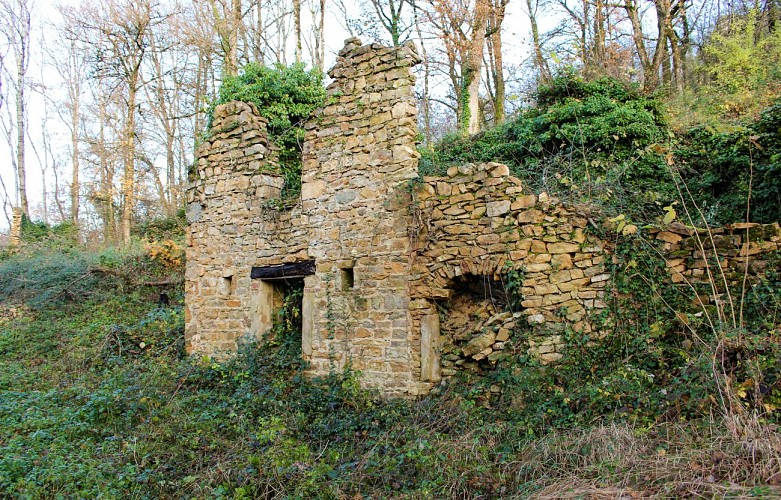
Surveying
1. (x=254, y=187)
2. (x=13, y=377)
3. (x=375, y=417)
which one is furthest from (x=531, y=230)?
(x=13, y=377)

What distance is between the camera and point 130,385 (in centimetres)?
790

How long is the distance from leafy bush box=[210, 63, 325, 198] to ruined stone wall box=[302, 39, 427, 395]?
185cm

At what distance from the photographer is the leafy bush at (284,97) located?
962 centimetres

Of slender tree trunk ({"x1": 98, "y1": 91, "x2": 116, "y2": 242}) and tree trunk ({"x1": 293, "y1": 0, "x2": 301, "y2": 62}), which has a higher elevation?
tree trunk ({"x1": 293, "y1": 0, "x2": 301, "y2": 62})

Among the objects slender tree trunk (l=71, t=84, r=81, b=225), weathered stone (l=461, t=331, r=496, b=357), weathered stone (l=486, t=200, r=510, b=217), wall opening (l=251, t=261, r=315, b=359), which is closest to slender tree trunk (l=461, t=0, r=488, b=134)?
wall opening (l=251, t=261, r=315, b=359)

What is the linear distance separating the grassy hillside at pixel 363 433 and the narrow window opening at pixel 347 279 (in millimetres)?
1266

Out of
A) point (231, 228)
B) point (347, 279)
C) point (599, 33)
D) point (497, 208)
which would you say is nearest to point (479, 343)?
→ point (497, 208)

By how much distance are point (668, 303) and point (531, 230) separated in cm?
166

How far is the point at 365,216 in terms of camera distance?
7262mm

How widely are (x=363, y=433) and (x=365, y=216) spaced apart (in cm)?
293

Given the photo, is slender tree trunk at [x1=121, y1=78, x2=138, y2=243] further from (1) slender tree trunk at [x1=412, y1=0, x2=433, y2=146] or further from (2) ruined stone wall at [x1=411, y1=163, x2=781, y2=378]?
→ (2) ruined stone wall at [x1=411, y1=163, x2=781, y2=378]

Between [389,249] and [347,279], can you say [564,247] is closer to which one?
[389,249]

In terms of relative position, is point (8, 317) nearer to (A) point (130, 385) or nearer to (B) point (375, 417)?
(A) point (130, 385)

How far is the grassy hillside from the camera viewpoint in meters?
3.93
